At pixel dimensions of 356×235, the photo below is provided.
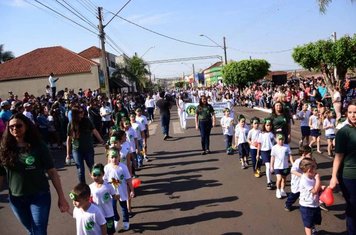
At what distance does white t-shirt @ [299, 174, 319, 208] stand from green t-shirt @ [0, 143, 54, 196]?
3.31 m

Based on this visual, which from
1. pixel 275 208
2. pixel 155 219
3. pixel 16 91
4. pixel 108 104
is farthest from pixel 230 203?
pixel 16 91

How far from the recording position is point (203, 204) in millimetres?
6938

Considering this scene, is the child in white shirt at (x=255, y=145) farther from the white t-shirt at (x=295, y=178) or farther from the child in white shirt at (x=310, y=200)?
the child in white shirt at (x=310, y=200)

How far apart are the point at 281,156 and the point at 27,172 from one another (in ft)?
14.8

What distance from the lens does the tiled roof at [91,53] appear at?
5206 cm

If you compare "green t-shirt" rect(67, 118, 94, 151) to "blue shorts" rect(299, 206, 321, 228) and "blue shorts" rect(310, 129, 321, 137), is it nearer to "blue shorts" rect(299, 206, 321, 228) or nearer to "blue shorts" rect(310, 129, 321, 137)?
"blue shorts" rect(299, 206, 321, 228)

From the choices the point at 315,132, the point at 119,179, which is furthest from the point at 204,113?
the point at 119,179

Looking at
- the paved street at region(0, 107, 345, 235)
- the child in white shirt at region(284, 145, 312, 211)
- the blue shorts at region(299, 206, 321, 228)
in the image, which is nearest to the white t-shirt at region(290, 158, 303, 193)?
the child in white shirt at region(284, 145, 312, 211)

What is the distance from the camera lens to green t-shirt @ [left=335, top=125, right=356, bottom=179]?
4219 millimetres

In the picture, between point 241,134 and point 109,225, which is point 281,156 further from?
point 109,225

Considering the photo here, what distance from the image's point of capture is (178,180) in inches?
347

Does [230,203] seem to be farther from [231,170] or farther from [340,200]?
[231,170]

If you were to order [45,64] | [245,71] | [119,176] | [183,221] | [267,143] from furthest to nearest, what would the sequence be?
[45,64]
[245,71]
[267,143]
[183,221]
[119,176]

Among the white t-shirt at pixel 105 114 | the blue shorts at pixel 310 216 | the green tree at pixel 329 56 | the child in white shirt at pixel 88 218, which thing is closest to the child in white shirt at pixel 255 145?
the blue shorts at pixel 310 216
